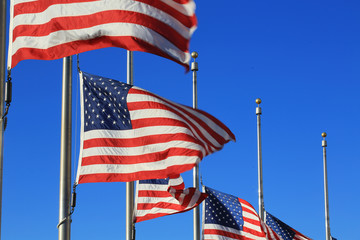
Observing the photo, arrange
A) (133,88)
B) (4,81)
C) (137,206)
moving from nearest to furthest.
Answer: (4,81), (133,88), (137,206)

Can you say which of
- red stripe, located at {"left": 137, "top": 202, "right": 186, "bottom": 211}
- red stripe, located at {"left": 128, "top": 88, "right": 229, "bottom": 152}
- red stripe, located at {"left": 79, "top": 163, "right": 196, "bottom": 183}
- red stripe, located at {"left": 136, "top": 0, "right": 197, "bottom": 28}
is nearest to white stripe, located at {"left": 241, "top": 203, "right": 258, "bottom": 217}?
red stripe, located at {"left": 137, "top": 202, "right": 186, "bottom": 211}

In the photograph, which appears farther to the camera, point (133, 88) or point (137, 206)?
point (137, 206)

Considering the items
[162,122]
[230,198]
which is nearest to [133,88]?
[162,122]

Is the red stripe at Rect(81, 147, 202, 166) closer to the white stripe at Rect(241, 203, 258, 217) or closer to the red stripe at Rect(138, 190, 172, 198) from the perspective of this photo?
the red stripe at Rect(138, 190, 172, 198)

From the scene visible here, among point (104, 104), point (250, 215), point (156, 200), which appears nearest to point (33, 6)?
point (104, 104)

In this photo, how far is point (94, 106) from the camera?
56.0ft

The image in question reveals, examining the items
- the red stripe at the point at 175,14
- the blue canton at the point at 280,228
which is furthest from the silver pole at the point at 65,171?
the blue canton at the point at 280,228

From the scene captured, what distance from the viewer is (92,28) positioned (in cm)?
1438

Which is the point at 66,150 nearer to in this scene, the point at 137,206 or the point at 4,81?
the point at 4,81

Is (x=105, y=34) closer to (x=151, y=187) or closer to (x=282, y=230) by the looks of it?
(x=151, y=187)

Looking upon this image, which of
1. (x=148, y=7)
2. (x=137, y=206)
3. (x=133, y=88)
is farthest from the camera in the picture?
(x=137, y=206)

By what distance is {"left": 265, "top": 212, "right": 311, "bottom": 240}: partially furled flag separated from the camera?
29370 mm

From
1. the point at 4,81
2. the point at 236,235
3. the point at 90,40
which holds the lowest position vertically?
the point at 236,235

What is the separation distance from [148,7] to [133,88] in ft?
11.5
